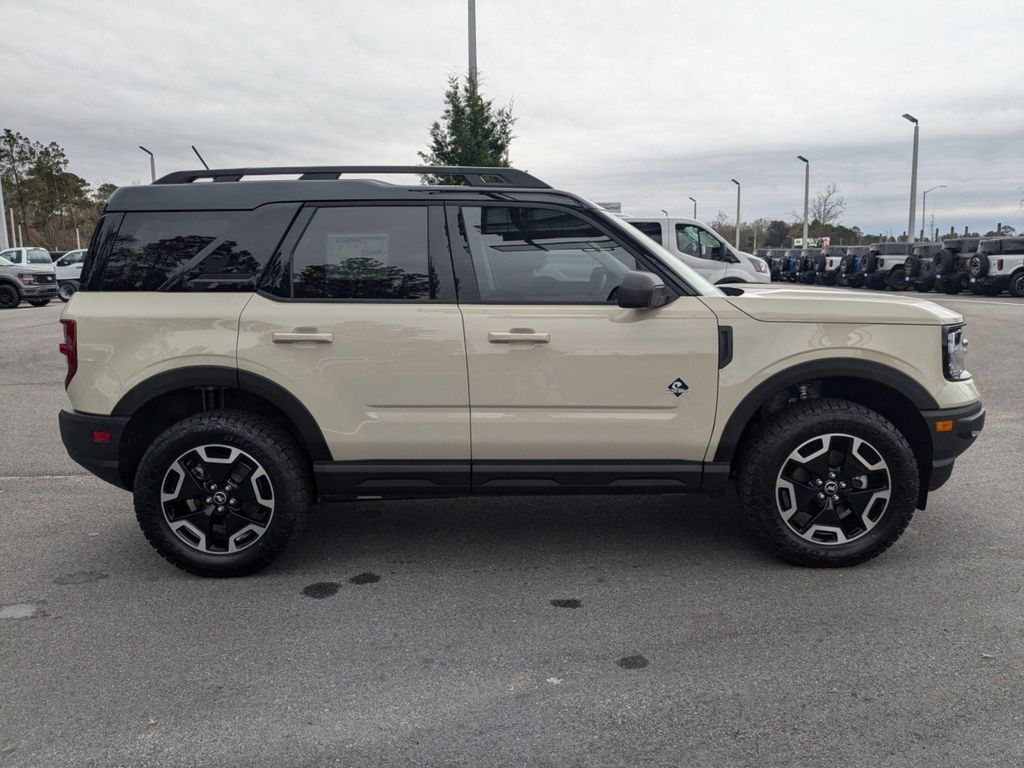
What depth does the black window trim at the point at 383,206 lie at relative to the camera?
399cm

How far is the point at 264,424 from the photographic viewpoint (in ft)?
13.3

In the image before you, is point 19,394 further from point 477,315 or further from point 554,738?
point 554,738

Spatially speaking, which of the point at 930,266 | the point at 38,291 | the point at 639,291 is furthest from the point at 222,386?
the point at 930,266

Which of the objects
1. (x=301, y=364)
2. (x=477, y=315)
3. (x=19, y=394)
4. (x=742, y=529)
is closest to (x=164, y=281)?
(x=301, y=364)

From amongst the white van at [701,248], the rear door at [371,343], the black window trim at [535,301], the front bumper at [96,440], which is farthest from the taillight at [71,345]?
the white van at [701,248]

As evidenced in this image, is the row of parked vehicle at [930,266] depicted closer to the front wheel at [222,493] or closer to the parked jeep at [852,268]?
the parked jeep at [852,268]

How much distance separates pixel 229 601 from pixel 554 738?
1.82 metres

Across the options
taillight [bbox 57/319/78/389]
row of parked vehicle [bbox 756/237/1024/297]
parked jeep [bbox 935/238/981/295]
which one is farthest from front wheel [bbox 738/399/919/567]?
parked jeep [bbox 935/238/981/295]

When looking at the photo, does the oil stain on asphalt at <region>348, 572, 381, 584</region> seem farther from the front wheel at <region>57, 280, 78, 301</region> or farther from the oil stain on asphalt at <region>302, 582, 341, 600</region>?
the front wheel at <region>57, 280, 78, 301</region>

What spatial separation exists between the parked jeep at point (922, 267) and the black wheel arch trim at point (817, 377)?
2571 centimetres

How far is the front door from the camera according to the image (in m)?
3.91

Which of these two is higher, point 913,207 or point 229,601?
point 913,207

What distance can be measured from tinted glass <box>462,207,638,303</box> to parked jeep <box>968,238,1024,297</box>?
25.0 metres

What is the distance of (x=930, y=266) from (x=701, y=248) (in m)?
15.8
